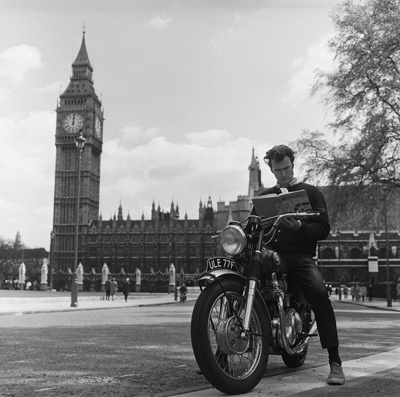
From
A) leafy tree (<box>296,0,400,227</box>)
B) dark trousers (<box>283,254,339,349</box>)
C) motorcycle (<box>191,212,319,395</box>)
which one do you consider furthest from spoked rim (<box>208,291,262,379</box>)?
leafy tree (<box>296,0,400,227</box>)

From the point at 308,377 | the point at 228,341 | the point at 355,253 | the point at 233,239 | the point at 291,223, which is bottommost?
the point at 308,377

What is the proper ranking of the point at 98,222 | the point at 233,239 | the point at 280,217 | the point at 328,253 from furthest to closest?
1. the point at 98,222
2. the point at 328,253
3. the point at 280,217
4. the point at 233,239

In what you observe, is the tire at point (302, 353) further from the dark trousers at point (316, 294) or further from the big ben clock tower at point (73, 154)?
the big ben clock tower at point (73, 154)

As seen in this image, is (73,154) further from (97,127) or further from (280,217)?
(280,217)

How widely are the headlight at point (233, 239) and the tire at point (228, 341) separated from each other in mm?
220

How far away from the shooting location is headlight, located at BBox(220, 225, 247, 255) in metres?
3.74

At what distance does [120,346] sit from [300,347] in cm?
321

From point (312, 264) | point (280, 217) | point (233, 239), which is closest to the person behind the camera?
point (233, 239)

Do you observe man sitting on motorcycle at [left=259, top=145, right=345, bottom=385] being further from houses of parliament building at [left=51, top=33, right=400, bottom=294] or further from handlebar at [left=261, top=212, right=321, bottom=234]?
houses of parliament building at [left=51, top=33, right=400, bottom=294]

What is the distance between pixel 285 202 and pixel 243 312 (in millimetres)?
939

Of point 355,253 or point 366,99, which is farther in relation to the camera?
point 355,253

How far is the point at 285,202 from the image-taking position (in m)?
4.16

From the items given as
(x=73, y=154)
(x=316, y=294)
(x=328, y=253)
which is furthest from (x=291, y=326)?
(x=73, y=154)

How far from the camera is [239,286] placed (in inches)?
149
